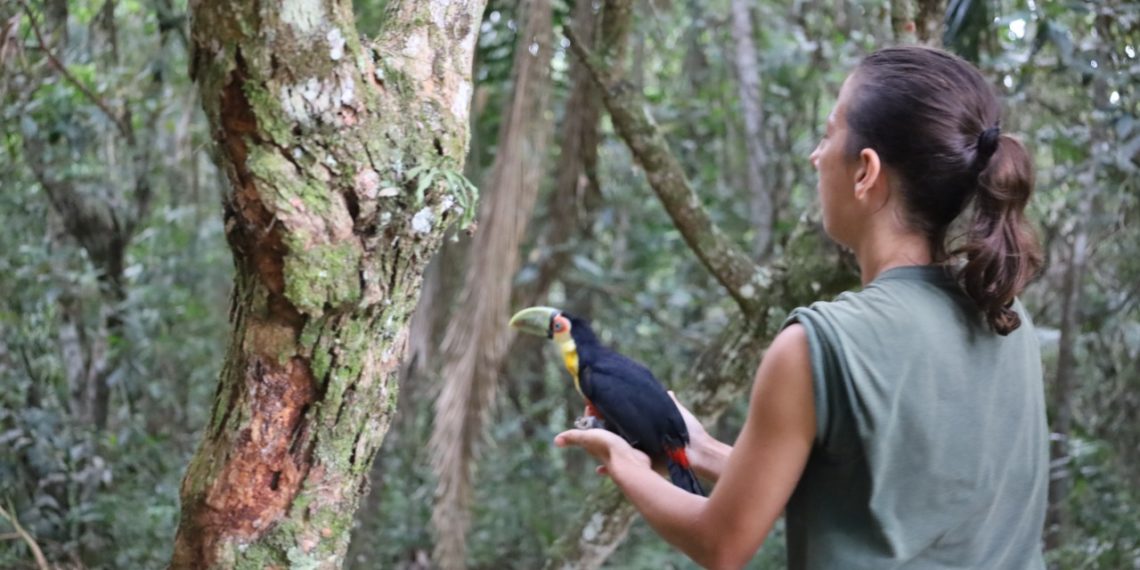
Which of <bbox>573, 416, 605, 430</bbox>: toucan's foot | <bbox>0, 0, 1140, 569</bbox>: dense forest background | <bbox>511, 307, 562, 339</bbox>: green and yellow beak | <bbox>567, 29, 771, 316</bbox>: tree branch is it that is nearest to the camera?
<bbox>573, 416, 605, 430</bbox>: toucan's foot

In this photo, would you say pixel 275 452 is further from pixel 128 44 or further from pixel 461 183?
pixel 128 44

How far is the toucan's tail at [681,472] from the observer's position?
1.83 meters

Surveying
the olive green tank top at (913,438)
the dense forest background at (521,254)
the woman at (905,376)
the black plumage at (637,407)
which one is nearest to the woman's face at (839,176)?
the woman at (905,376)

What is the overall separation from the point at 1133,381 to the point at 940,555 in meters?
4.41

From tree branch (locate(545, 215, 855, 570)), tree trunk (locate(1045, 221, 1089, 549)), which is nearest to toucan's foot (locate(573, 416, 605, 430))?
tree branch (locate(545, 215, 855, 570))

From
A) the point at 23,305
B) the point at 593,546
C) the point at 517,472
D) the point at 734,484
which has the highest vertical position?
the point at 734,484

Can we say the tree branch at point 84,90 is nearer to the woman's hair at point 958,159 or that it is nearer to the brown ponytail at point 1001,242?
the woman's hair at point 958,159

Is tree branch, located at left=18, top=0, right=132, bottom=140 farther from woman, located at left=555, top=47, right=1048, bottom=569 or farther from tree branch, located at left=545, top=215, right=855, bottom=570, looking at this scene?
woman, located at left=555, top=47, right=1048, bottom=569

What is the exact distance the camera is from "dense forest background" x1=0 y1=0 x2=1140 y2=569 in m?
3.77

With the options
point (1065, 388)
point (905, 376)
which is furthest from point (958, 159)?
point (1065, 388)

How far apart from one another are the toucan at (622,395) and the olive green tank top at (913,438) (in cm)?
58

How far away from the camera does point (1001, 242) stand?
1.25 meters

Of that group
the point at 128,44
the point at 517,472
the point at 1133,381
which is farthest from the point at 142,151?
the point at 1133,381

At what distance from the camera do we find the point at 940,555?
121 centimetres
